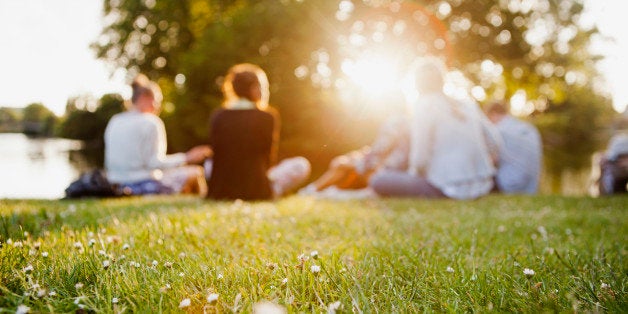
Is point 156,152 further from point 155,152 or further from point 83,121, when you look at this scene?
point 83,121

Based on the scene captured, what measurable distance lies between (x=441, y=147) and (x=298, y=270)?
6.55 m

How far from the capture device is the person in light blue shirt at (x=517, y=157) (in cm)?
984

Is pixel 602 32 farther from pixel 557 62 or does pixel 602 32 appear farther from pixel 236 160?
pixel 236 160

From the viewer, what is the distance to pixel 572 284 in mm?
2248

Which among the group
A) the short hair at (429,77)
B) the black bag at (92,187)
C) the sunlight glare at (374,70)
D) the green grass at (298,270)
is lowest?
the black bag at (92,187)

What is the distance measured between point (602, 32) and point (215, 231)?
31.2 m

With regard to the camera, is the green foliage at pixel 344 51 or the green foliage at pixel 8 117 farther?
the green foliage at pixel 344 51

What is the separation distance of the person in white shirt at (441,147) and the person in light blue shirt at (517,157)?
1.68 metres

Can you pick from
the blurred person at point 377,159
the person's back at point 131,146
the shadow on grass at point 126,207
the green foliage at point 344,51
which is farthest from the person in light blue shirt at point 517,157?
the green foliage at point 344,51

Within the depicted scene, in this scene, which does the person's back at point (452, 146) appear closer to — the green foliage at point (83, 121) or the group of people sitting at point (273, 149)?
the group of people sitting at point (273, 149)

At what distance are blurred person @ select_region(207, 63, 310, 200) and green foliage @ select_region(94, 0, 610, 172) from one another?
50.7 feet

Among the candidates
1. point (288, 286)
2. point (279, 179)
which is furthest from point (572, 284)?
point (279, 179)

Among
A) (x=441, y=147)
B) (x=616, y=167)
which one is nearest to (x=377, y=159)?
(x=441, y=147)

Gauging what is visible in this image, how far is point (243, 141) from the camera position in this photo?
24.4 ft
